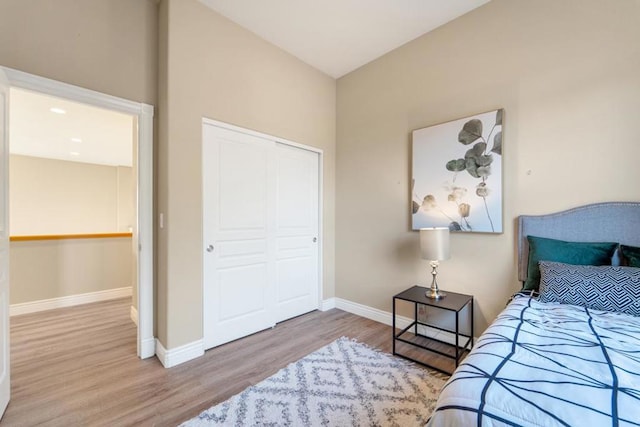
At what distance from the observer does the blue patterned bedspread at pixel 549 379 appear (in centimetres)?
75

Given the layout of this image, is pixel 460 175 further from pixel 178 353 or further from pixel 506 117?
pixel 178 353

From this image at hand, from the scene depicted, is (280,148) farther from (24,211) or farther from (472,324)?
(24,211)

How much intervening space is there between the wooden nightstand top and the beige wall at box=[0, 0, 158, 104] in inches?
111

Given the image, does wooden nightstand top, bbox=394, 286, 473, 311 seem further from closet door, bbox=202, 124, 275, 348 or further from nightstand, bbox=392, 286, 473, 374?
closet door, bbox=202, 124, 275, 348

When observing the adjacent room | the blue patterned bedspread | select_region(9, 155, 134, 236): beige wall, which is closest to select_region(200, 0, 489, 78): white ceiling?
the adjacent room

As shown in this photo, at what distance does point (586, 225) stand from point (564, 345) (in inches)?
50.3

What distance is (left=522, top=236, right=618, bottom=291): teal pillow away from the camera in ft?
6.05

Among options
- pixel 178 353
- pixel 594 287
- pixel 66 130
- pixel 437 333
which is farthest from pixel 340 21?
pixel 66 130

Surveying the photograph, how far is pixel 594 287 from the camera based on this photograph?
1624 millimetres

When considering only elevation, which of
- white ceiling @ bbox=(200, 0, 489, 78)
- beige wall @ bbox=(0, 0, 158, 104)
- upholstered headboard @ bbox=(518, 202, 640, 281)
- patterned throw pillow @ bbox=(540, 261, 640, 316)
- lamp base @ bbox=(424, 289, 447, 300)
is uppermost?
white ceiling @ bbox=(200, 0, 489, 78)

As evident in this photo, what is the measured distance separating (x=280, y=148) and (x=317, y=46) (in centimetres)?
118

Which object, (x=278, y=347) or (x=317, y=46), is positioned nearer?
(x=278, y=347)

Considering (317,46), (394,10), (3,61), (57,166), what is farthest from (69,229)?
(394,10)

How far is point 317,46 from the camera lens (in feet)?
10.1
